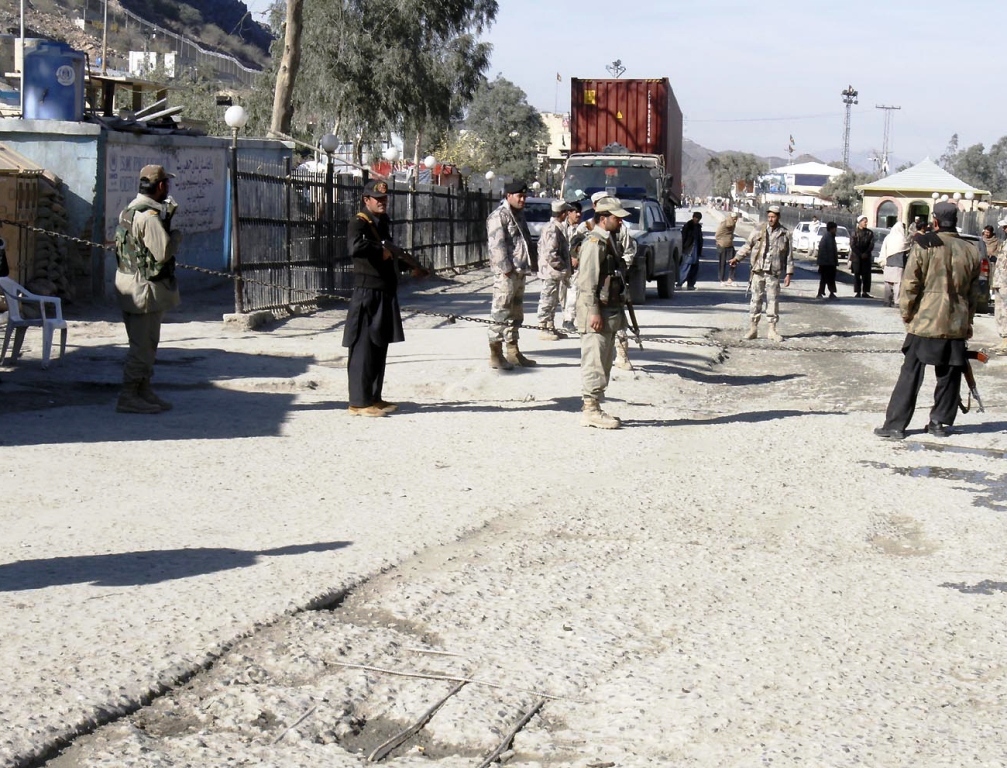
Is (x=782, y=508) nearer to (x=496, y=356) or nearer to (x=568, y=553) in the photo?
(x=568, y=553)

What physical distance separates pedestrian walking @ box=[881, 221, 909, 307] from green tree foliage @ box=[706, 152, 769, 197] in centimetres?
14661

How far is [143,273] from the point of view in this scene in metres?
9.73

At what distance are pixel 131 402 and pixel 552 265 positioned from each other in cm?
607

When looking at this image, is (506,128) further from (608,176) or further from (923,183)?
(608,176)

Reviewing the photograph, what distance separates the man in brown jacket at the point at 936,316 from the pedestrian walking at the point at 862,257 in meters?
16.6

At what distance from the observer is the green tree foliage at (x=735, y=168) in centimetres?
17650

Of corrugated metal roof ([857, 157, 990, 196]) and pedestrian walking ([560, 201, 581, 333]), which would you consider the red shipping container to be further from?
corrugated metal roof ([857, 157, 990, 196])

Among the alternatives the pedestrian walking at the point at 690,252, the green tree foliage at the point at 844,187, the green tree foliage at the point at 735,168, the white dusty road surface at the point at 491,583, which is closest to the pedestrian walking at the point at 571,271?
the white dusty road surface at the point at 491,583

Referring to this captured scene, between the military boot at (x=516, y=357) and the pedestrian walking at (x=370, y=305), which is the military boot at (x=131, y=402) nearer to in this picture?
the pedestrian walking at (x=370, y=305)

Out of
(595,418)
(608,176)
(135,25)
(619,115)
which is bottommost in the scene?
(595,418)

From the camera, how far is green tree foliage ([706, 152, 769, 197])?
17650 cm

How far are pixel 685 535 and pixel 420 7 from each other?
3784 cm

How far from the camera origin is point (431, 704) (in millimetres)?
4387

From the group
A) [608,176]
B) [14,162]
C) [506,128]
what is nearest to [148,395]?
[14,162]
